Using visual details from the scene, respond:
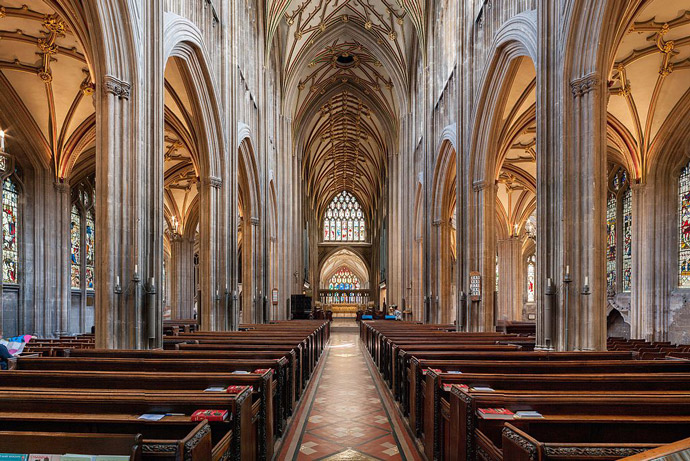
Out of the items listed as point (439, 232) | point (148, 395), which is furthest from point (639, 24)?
point (148, 395)

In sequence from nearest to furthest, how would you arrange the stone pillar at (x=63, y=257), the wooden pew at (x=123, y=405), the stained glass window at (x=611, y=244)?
the wooden pew at (x=123, y=405), the stone pillar at (x=63, y=257), the stained glass window at (x=611, y=244)

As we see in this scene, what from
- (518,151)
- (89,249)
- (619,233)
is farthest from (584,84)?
(89,249)

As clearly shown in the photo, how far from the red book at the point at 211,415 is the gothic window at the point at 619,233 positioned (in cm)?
1746

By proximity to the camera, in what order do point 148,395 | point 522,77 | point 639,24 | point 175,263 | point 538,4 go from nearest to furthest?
point 148,395
point 538,4
point 639,24
point 522,77
point 175,263

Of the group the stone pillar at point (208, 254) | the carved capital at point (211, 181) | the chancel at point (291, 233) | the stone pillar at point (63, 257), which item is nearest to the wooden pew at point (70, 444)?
the chancel at point (291, 233)

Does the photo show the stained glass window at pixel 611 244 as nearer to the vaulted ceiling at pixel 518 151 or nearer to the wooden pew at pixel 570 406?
the vaulted ceiling at pixel 518 151

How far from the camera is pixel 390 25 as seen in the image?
23922 millimetres

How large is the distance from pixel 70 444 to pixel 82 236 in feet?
63.4

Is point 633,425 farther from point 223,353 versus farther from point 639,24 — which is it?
point 639,24

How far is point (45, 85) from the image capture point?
14.7m

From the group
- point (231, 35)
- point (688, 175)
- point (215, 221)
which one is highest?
point (231, 35)

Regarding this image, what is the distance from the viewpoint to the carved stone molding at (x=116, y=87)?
7.48 meters

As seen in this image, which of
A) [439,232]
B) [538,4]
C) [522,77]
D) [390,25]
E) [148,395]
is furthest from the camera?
[390,25]

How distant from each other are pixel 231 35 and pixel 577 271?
11.4 m
